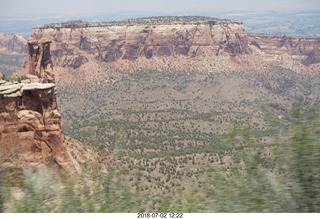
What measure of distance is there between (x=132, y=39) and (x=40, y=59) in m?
36.7

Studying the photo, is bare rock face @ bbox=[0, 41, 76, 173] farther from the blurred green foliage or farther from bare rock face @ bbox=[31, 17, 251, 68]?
bare rock face @ bbox=[31, 17, 251, 68]

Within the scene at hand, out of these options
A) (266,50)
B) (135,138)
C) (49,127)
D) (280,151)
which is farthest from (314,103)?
(266,50)

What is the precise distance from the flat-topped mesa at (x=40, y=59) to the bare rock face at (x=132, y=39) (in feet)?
104

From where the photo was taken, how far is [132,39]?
83.9m

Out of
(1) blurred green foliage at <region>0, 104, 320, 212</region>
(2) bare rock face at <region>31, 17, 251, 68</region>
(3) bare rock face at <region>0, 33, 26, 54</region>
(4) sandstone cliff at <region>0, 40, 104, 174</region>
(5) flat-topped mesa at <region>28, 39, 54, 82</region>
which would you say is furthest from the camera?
(3) bare rock face at <region>0, 33, 26, 54</region>

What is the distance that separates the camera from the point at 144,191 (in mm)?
7371

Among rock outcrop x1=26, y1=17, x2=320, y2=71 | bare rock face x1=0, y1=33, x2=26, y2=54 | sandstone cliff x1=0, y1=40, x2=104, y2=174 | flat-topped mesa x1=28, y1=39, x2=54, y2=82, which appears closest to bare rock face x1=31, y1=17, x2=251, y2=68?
rock outcrop x1=26, y1=17, x2=320, y2=71

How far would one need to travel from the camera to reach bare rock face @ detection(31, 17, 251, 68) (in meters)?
82.5

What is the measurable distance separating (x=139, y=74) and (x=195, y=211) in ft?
246

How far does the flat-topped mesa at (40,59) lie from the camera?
48.6m

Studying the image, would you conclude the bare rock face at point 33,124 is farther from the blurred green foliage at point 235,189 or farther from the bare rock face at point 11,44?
the bare rock face at point 11,44

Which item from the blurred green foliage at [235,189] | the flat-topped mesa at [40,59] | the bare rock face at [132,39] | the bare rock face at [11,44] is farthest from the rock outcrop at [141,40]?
the blurred green foliage at [235,189]

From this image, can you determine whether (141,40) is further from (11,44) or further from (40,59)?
(11,44)

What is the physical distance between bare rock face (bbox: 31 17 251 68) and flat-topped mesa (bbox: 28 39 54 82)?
31750 millimetres
